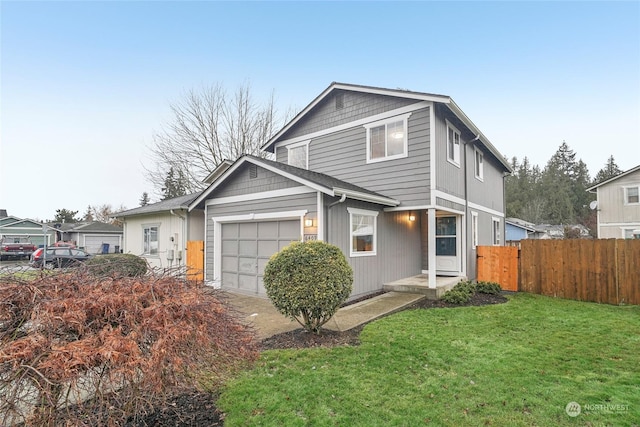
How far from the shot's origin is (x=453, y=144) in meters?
10.4

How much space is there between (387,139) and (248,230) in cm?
521

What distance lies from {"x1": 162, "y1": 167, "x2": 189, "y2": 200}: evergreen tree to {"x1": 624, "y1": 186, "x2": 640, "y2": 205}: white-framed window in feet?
94.2

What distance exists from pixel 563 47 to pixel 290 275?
619 inches

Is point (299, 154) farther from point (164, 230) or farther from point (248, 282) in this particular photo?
point (164, 230)

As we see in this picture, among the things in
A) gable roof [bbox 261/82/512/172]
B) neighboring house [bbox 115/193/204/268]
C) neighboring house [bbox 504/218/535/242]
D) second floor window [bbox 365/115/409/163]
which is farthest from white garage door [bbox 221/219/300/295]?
neighboring house [bbox 504/218/535/242]

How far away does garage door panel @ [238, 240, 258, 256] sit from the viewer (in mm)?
9523

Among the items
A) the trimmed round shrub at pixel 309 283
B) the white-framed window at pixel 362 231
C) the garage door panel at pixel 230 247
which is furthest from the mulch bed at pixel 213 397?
the garage door panel at pixel 230 247

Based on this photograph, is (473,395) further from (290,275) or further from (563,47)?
(563,47)

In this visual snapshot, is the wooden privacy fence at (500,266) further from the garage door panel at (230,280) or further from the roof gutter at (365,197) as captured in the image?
the garage door panel at (230,280)

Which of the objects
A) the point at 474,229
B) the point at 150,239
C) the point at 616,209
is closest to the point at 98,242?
the point at 150,239

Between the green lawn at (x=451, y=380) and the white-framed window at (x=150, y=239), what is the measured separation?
40.6 ft

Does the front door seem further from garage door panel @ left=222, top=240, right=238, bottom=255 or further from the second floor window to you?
garage door panel @ left=222, top=240, right=238, bottom=255

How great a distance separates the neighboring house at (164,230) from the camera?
1342 cm

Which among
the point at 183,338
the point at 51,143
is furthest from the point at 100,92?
the point at 183,338
